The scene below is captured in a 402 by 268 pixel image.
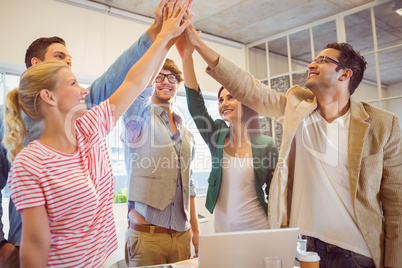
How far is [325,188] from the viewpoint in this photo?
167 cm

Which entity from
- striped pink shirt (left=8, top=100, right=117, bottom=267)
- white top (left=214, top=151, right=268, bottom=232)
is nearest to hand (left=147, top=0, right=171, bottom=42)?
striped pink shirt (left=8, top=100, right=117, bottom=267)

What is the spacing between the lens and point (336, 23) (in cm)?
443

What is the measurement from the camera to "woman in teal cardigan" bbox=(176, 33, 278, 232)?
193cm

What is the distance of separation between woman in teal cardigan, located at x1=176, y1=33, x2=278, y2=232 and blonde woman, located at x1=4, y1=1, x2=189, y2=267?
55 centimetres

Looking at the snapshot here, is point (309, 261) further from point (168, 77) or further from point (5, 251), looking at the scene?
point (168, 77)

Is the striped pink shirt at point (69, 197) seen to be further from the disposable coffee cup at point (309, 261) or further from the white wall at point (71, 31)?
the white wall at point (71, 31)

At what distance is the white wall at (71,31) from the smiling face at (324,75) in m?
2.68

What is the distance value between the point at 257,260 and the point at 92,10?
3560mm

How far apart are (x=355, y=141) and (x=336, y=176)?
0.65 feet

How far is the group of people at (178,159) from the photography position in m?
1.18

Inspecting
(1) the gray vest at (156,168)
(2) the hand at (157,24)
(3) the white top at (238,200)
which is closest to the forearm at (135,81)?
(2) the hand at (157,24)

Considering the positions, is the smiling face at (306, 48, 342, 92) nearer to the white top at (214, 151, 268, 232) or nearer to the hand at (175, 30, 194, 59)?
the white top at (214, 151, 268, 232)

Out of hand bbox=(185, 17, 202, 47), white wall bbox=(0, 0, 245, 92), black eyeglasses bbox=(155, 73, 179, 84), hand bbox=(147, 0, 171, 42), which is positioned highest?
white wall bbox=(0, 0, 245, 92)

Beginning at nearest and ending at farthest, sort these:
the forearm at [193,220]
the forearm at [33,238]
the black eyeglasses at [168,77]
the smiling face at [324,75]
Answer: the forearm at [33,238] < the smiling face at [324,75] < the black eyeglasses at [168,77] < the forearm at [193,220]
